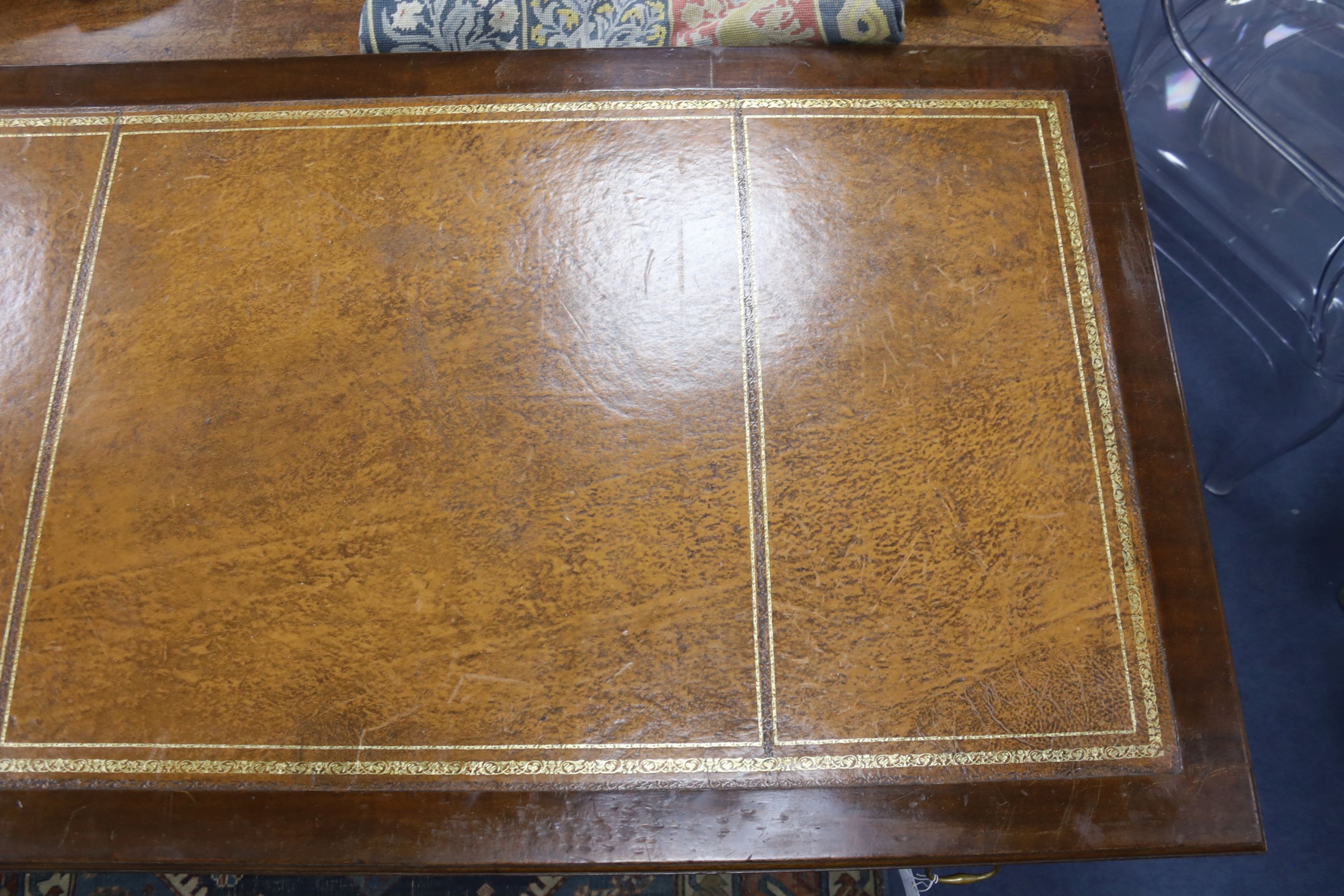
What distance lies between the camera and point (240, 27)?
6.46 ft

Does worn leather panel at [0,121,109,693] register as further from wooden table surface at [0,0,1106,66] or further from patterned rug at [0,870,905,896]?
patterned rug at [0,870,905,896]

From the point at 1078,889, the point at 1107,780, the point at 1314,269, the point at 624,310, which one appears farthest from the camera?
the point at 1078,889

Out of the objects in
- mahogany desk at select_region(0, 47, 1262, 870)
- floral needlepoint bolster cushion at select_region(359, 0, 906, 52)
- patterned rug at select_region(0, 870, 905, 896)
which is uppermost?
floral needlepoint bolster cushion at select_region(359, 0, 906, 52)

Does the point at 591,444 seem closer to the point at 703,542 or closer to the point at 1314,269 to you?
the point at 703,542

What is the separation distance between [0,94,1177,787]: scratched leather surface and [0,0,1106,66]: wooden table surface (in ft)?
0.83

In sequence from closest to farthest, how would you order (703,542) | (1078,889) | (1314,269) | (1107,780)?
1. (1107,780)
2. (703,542)
3. (1314,269)
4. (1078,889)

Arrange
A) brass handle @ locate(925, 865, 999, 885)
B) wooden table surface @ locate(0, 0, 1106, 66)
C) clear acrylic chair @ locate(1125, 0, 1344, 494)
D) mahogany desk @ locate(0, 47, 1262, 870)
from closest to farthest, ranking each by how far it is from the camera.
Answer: mahogany desk @ locate(0, 47, 1262, 870) → brass handle @ locate(925, 865, 999, 885) → clear acrylic chair @ locate(1125, 0, 1344, 494) → wooden table surface @ locate(0, 0, 1106, 66)

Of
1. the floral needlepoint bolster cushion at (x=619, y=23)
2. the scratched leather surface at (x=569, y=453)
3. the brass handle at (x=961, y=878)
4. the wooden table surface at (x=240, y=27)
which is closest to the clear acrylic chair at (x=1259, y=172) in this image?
the wooden table surface at (x=240, y=27)

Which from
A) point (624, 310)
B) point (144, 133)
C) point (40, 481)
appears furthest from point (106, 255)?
point (624, 310)

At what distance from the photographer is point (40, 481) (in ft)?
5.02

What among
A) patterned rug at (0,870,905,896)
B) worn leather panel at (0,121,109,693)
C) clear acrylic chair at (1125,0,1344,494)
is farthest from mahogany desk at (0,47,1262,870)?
patterned rug at (0,870,905,896)

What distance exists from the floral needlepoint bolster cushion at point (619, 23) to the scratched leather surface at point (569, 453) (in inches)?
5.6

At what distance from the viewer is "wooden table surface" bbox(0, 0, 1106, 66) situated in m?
1.85

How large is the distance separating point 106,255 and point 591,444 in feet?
3.11
